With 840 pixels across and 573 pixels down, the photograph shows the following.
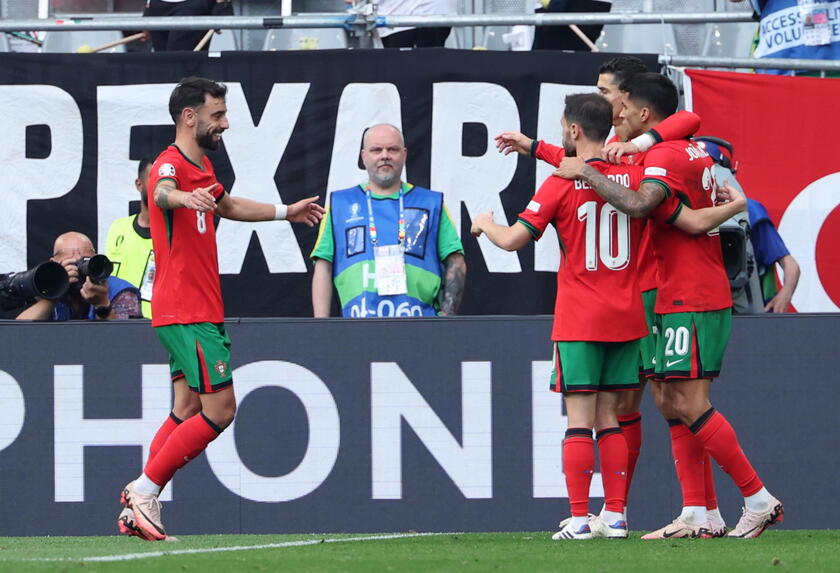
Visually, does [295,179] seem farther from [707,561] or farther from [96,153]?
[707,561]

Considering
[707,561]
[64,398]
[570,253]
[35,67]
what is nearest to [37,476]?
[64,398]

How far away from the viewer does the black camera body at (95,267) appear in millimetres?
8086

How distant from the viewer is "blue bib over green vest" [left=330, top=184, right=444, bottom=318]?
28.2 ft

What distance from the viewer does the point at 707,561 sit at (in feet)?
18.1

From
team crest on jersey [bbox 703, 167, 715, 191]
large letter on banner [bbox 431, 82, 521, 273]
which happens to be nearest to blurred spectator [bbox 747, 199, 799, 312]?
large letter on banner [bbox 431, 82, 521, 273]

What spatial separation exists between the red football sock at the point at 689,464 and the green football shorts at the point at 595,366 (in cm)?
44

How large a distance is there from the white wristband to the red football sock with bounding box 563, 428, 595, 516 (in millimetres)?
1296

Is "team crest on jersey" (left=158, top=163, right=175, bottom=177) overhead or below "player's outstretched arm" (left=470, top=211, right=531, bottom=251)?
overhead

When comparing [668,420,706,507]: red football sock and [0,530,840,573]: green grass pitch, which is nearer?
[0,530,840,573]: green grass pitch

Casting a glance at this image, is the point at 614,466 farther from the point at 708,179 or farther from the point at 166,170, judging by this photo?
the point at 166,170

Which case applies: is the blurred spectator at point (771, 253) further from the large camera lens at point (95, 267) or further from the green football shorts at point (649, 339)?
the large camera lens at point (95, 267)

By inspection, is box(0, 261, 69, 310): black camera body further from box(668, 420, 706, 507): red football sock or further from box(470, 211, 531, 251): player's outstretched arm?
box(668, 420, 706, 507): red football sock

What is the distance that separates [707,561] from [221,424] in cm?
244

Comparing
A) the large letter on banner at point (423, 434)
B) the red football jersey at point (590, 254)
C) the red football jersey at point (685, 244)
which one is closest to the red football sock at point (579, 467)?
the red football jersey at point (590, 254)
